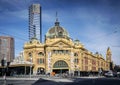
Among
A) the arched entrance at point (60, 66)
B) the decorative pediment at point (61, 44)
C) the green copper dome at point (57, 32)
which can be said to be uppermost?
the green copper dome at point (57, 32)

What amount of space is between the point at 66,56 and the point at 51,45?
24.7 ft

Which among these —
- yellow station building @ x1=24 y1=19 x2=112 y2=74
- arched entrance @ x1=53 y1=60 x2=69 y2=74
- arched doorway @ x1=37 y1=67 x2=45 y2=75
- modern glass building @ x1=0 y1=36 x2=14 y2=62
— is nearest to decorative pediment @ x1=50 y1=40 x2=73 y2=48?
yellow station building @ x1=24 y1=19 x2=112 y2=74

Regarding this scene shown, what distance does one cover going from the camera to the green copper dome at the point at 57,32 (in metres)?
115

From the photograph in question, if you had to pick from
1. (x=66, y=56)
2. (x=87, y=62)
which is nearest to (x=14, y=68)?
(x=66, y=56)

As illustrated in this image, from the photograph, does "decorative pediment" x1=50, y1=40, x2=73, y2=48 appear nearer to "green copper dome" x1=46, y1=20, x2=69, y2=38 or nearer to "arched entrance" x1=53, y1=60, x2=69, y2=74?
"green copper dome" x1=46, y1=20, x2=69, y2=38

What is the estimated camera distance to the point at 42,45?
111 meters

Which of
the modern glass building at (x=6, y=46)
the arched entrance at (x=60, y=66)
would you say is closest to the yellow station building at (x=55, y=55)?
the arched entrance at (x=60, y=66)

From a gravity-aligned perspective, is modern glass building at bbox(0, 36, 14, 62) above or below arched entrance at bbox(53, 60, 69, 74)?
above

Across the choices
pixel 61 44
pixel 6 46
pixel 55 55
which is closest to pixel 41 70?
pixel 55 55

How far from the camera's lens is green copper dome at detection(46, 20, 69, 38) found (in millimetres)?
115175

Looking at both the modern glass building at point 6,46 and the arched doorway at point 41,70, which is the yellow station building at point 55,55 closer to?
the arched doorway at point 41,70

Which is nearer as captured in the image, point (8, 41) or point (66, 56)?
point (66, 56)

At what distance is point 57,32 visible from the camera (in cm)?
11669

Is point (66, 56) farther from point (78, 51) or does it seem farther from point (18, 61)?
point (18, 61)
